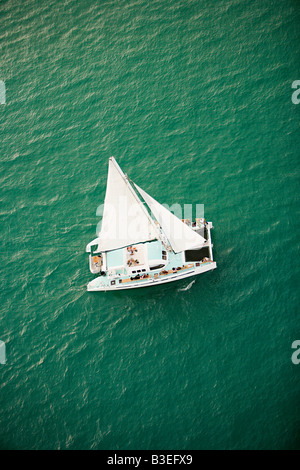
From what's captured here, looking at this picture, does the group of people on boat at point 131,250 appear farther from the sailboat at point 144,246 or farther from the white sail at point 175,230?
the white sail at point 175,230

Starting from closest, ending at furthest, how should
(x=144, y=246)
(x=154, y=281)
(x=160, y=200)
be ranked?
(x=154, y=281)
(x=144, y=246)
(x=160, y=200)

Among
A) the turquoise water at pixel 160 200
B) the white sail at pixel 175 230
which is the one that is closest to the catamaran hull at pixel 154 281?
the turquoise water at pixel 160 200

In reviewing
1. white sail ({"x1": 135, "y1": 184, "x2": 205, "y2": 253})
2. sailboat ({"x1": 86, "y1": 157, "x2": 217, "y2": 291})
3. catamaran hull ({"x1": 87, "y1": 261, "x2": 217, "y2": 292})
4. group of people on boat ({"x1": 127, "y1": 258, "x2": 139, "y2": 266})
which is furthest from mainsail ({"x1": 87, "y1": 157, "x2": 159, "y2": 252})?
catamaran hull ({"x1": 87, "y1": 261, "x2": 217, "y2": 292})

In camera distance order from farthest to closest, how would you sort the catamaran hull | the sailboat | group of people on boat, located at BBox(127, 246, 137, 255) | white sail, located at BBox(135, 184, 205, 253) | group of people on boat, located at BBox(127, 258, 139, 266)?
1. group of people on boat, located at BBox(127, 246, 137, 255)
2. group of people on boat, located at BBox(127, 258, 139, 266)
3. the catamaran hull
4. white sail, located at BBox(135, 184, 205, 253)
5. the sailboat

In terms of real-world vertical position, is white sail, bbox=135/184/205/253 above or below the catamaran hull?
above

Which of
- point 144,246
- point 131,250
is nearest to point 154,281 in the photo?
point 144,246

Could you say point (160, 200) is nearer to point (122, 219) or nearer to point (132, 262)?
point (122, 219)

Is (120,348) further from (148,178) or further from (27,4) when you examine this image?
(27,4)

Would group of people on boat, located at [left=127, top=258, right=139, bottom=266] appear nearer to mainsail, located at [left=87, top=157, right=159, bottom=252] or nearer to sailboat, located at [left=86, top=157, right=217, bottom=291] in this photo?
sailboat, located at [left=86, top=157, right=217, bottom=291]
